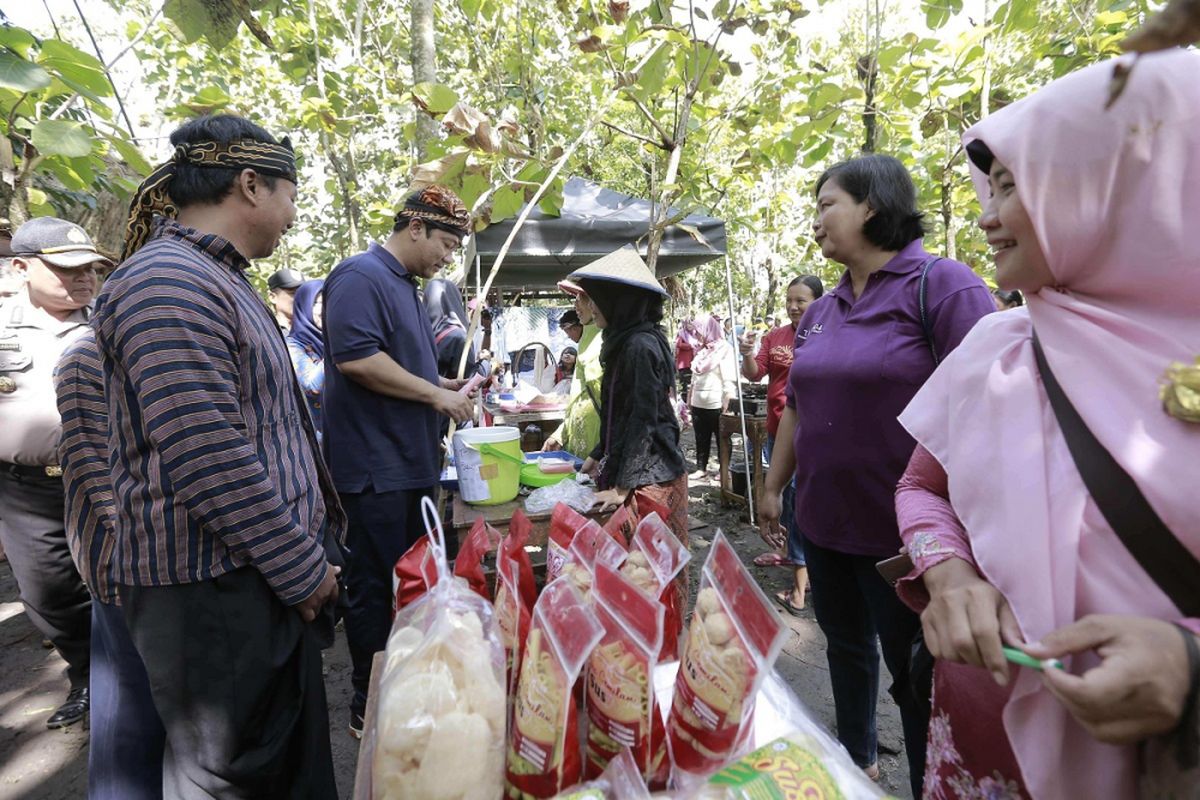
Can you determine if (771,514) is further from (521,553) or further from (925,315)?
(521,553)

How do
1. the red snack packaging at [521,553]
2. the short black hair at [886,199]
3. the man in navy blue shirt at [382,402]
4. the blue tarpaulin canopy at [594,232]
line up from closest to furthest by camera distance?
the red snack packaging at [521,553]
the short black hair at [886,199]
the man in navy blue shirt at [382,402]
the blue tarpaulin canopy at [594,232]

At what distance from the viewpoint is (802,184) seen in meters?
5.55

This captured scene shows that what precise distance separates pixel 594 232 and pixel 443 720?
4.66 m

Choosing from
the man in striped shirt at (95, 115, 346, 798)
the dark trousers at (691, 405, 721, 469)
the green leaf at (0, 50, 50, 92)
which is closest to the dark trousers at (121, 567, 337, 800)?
the man in striped shirt at (95, 115, 346, 798)

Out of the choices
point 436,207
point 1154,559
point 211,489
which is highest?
point 436,207

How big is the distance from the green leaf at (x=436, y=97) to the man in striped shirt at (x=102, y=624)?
1.38 m

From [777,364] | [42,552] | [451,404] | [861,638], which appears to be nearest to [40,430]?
[42,552]

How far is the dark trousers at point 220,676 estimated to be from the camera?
4.17 feet

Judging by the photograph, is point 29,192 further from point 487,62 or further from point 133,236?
point 487,62

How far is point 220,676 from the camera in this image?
1290 millimetres

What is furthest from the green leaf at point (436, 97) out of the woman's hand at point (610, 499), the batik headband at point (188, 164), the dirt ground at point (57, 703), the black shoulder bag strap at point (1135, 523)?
the dirt ground at point (57, 703)

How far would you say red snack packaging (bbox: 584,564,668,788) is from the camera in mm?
774

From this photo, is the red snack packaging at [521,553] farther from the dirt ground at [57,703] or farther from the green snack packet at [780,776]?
the dirt ground at [57,703]

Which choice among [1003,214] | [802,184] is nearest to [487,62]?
[802,184]
